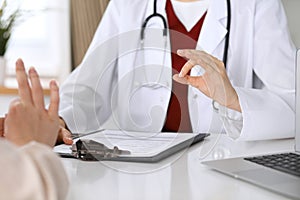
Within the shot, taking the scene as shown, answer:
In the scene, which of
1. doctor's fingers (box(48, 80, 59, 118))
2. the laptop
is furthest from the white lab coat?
doctor's fingers (box(48, 80, 59, 118))

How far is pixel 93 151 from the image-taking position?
834mm

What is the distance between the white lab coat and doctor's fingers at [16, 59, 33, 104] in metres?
0.44

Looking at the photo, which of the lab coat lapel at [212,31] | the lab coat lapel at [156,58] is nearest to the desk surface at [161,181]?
the lab coat lapel at [156,58]

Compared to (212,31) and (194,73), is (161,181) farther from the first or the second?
(212,31)

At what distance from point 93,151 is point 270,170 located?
32 cm

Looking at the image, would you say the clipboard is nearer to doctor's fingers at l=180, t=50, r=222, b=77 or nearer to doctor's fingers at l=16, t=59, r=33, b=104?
doctor's fingers at l=180, t=50, r=222, b=77

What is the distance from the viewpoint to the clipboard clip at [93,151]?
0.82 metres

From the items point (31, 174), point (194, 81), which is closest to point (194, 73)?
point (194, 81)

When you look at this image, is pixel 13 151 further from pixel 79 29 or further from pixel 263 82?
pixel 79 29

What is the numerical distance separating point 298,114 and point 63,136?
49cm

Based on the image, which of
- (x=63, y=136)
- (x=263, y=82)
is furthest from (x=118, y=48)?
(x=263, y=82)

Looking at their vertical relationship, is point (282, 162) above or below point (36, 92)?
below

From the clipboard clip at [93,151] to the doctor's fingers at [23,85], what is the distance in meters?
0.27

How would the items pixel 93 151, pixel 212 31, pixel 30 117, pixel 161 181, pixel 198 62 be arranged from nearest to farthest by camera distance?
pixel 30 117 → pixel 161 181 → pixel 93 151 → pixel 198 62 → pixel 212 31
